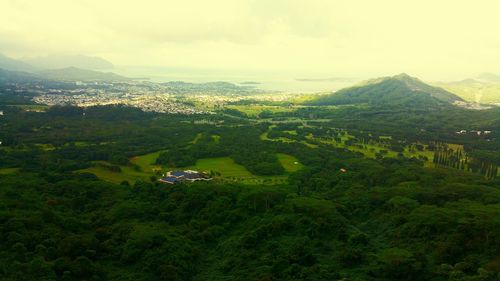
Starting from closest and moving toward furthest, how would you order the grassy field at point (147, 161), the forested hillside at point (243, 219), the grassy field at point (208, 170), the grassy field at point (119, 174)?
the forested hillside at point (243, 219)
the grassy field at point (119, 174)
the grassy field at point (208, 170)
the grassy field at point (147, 161)

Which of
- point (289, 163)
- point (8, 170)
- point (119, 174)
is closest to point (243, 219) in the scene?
point (119, 174)

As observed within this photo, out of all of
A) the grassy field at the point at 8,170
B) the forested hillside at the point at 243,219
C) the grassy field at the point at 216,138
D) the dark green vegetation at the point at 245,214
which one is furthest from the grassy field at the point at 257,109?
the grassy field at the point at 8,170

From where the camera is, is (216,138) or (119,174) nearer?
(119,174)

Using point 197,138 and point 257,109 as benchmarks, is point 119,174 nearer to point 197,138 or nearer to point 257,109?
point 197,138

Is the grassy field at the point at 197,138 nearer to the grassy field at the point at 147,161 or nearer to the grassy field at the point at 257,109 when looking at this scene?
the grassy field at the point at 147,161

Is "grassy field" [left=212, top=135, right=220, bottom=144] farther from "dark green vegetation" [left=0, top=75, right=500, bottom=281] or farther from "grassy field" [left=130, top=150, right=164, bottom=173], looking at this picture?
"grassy field" [left=130, top=150, right=164, bottom=173]

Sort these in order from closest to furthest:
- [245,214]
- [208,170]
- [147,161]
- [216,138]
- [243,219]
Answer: [243,219] < [245,214] < [208,170] < [147,161] < [216,138]

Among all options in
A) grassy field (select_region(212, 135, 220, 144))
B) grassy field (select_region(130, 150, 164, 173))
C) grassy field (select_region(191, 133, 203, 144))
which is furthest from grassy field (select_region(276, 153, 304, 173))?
grassy field (select_region(130, 150, 164, 173))

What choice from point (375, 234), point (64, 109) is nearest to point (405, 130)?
point (375, 234)
